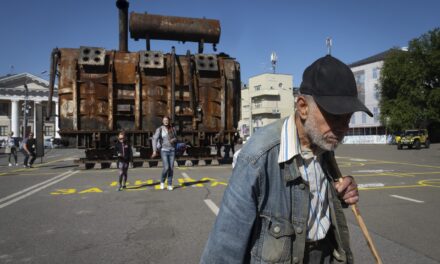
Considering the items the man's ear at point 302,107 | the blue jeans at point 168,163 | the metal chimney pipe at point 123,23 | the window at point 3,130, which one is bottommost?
the blue jeans at point 168,163

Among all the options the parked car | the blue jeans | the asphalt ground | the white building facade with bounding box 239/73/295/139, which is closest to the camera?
the asphalt ground

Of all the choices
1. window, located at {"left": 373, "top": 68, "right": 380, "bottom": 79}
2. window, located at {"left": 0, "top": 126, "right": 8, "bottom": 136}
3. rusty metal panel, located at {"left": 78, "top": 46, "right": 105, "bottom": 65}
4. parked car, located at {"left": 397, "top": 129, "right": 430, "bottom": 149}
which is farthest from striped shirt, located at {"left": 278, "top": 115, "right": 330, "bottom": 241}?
window, located at {"left": 0, "top": 126, "right": 8, "bottom": 136}

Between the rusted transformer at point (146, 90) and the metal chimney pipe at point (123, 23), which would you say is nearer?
the rusted transformer at point (146, 90)

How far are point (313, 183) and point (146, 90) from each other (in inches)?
521

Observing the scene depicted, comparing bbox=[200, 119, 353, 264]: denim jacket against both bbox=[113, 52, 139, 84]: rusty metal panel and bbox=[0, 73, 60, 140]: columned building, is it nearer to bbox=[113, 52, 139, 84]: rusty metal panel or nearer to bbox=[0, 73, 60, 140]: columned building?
bbox=[113, 52, 139, 84]: rusty metal panel

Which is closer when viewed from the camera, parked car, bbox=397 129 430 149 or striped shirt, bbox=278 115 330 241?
striped shirt, bbox=278 115 330 241

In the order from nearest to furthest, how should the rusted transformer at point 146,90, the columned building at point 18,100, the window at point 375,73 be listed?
1. the rusted transformer at point 146,90
2. the window at point 375,73
3. the columned building at point 18,100

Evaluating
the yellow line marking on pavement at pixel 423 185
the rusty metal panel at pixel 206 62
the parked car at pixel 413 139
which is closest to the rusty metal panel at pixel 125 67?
the rusty metal panel at pixel 206 62

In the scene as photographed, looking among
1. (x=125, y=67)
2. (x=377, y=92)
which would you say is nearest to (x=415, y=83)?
(x=377, y=92)

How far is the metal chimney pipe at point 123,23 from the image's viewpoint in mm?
15445

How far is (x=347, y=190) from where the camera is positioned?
2.01 m

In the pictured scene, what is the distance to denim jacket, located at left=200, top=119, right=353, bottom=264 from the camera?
1601mm

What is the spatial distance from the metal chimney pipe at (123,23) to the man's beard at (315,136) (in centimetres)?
1472

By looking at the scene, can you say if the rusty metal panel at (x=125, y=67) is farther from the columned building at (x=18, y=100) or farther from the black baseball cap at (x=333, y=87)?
the columned building at (x=18, y=100)
